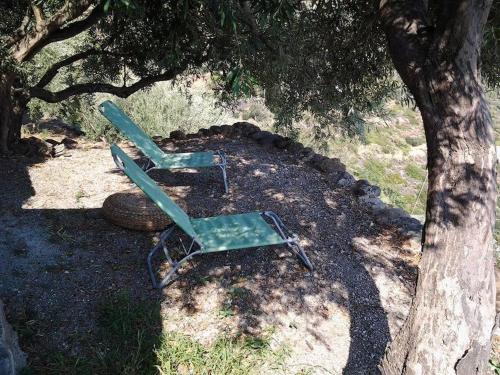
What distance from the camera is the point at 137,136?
5.41 m

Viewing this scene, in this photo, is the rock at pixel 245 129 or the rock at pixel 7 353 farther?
the rock at pixel 245 129

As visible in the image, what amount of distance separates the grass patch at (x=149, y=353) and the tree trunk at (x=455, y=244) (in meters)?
0.98

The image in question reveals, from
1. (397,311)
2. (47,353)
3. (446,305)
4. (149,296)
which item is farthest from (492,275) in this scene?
(47,353)

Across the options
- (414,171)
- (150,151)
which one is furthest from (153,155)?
(414,171)

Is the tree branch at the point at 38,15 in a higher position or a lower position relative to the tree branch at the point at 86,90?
higher

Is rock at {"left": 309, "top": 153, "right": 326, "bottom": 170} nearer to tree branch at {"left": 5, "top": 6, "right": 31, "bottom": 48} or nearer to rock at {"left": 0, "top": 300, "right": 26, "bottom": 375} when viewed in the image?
tree branch at {"left": 5, "top": 6, "right": 31, "bottom": 48}

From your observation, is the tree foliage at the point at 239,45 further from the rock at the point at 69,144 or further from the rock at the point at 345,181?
the rock at the point at 345,181

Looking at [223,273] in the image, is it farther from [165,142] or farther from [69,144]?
[69,144]

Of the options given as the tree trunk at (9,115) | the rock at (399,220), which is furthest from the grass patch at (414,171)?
the tree trunk at (9,115)

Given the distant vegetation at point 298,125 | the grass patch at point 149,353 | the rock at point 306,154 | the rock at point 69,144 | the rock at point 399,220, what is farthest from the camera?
the distant vegetation at point 298,125

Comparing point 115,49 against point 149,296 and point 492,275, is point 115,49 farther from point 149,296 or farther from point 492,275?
point 492,275

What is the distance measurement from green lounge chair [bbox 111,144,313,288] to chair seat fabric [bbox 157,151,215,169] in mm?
1485

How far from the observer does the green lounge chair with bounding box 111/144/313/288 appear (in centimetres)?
337

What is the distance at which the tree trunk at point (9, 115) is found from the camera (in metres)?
5.49
